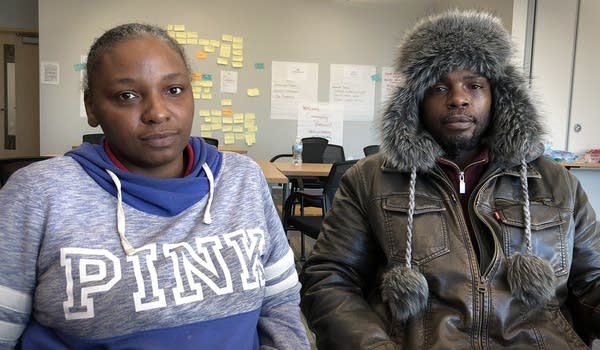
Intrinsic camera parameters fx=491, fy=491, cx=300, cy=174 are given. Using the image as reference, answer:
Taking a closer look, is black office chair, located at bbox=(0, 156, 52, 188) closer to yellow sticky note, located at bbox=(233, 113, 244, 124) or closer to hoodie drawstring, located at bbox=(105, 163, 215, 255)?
hoodie drawstring, located at bbox=(105, 163, 215, 255)

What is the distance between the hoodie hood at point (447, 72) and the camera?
4.23ft

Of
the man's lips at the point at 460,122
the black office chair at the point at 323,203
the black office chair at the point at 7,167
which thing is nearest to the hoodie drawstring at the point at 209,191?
the man's lips at the point at 460,122

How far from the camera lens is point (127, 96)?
0.91m

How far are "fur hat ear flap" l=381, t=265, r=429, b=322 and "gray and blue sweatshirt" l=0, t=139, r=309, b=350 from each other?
261mm

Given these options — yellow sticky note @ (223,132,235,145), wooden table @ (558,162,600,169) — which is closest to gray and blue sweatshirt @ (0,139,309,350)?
wooden table @ (558,162,600,169)

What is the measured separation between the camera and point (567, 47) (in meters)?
5.12

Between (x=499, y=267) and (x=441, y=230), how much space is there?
158 mm

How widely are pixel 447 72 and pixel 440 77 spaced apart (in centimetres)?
2

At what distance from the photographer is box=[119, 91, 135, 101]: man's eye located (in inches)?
35.6

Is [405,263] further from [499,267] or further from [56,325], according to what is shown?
[56,325]

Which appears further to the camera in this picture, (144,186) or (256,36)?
(256,36)

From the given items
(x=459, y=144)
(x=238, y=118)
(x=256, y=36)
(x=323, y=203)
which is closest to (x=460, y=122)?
(x=459, y=144)

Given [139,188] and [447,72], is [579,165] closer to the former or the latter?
[447,72]

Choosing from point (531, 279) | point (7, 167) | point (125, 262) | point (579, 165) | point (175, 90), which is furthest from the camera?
point (579, 165)
